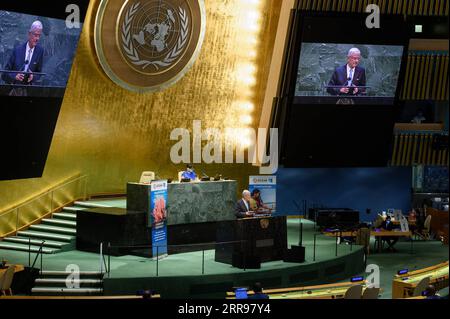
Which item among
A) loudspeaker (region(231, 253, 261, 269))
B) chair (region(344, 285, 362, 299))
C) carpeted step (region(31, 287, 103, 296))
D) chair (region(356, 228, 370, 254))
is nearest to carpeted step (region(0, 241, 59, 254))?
carpeted step (region(31, 287, 103, 296))

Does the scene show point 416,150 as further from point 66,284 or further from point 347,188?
point 66,284

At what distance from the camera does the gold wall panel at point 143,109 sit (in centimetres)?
1995

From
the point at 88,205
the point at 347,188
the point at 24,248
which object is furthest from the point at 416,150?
the point at 24,248

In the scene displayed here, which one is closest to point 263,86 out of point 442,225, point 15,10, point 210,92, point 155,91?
point 210,92

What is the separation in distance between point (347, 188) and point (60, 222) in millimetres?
8703

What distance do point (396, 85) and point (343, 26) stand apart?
7.39 feet

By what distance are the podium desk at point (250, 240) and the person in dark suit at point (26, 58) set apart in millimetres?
4372

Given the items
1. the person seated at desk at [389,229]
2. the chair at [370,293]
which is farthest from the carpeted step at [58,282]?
the person seated at desk at [389,229]

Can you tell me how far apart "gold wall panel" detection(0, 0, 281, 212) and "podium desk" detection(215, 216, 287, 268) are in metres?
5.14

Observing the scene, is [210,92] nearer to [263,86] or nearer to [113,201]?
[263,86]

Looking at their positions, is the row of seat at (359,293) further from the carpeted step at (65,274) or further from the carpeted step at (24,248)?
the carpeted step at (24,248)

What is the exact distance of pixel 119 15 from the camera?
1989cm

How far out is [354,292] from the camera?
529 inches

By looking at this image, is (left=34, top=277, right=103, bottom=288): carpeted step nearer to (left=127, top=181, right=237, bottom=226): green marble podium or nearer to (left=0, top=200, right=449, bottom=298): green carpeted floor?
(left=0, top=200, right=449, bottom=298): green carpeted floor
